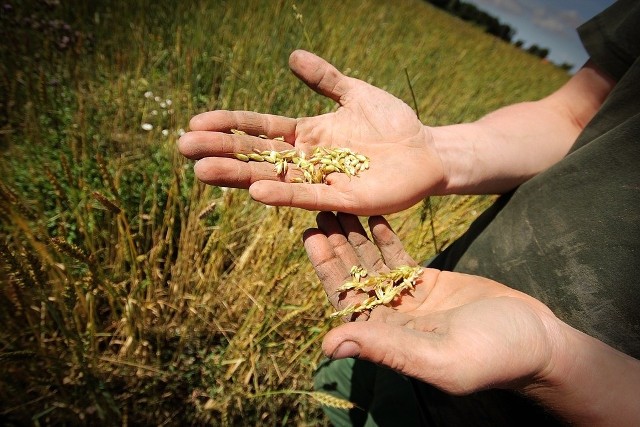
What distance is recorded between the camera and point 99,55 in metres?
2.33

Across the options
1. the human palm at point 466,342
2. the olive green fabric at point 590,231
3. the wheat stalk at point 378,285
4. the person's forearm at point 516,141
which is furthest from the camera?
the person's forearm at point 516,141

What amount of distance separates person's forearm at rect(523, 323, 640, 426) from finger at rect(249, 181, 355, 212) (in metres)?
0.69

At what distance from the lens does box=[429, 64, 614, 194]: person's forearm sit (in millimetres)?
1345

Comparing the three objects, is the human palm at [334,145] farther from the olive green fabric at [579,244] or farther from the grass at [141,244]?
the olive green fabric at [579,244]

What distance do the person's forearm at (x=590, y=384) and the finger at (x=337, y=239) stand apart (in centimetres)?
57

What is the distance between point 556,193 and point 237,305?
4.20ft

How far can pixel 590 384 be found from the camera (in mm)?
758

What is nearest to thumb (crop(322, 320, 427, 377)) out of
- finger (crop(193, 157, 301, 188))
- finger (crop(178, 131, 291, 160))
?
finger (crop(193, 157, 301, 188))

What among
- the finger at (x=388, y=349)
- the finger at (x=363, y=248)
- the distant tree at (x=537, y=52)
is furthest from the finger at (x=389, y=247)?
the distant tree at (x=537, y=52)

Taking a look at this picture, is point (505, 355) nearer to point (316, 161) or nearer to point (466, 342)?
point (466, 342)

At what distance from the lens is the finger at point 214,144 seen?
106 cm

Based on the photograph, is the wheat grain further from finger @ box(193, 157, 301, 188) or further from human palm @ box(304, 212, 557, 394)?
human palm @ box(304, 212, 557, 394)

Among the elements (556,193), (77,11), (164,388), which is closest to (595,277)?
(556,193)

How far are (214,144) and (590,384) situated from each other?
116cm
